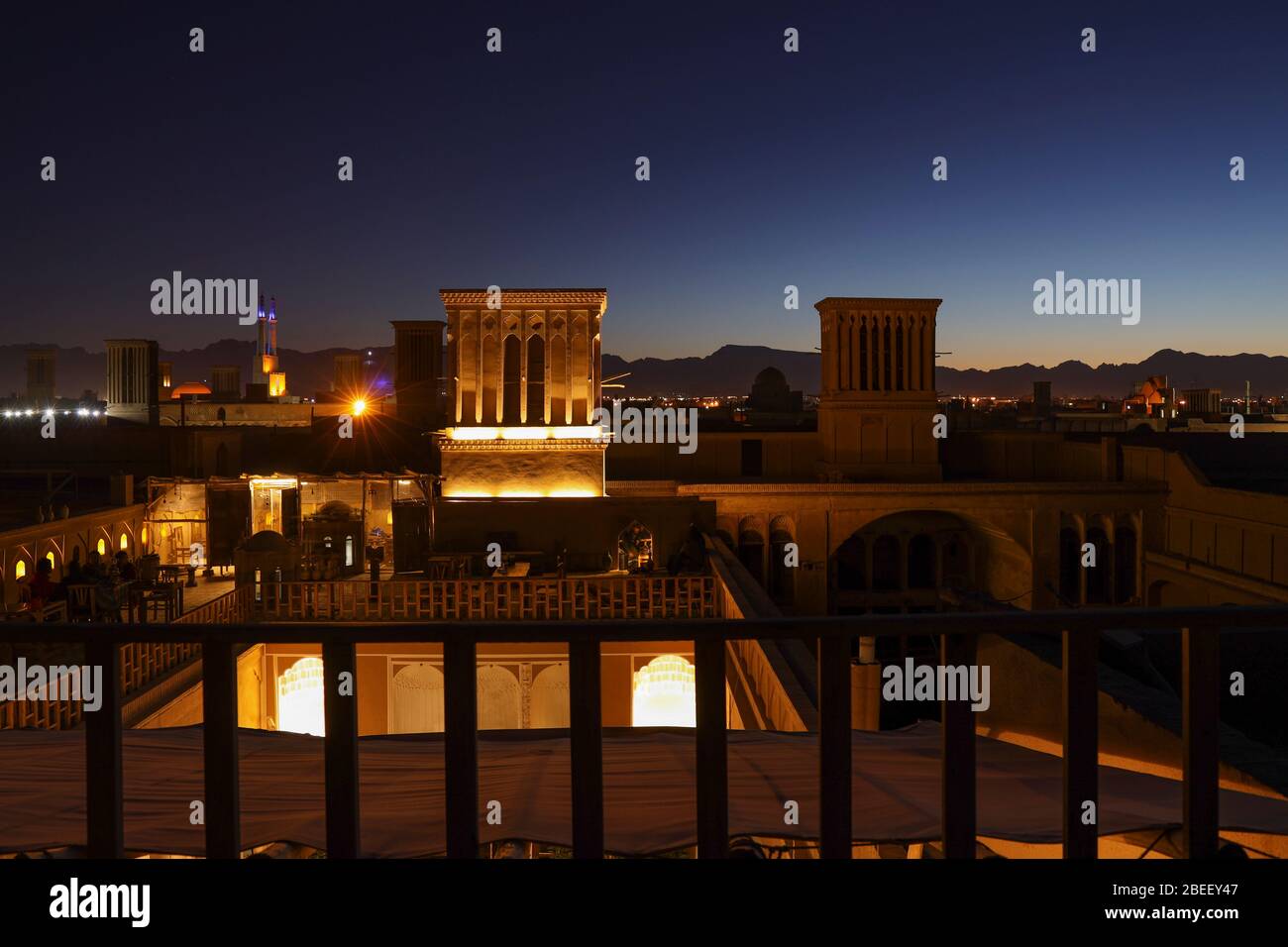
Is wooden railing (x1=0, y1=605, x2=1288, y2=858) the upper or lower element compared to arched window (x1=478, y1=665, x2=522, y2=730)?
upper

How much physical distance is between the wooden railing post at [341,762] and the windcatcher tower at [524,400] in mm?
20497

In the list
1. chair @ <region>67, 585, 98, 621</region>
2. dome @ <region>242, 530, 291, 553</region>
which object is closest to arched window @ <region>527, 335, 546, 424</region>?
dome @ <region>242, 530, 291, 553</region>

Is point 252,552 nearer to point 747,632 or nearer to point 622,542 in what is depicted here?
point 622,542

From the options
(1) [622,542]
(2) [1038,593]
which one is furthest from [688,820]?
(2) [1038,593]

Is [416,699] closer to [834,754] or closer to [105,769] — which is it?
[105,769]

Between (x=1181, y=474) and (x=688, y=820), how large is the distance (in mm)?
28356

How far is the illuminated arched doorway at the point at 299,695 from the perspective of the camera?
14.5 m

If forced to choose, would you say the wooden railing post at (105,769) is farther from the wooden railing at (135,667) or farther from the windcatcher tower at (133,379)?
the windcatcher tower at (133,379)

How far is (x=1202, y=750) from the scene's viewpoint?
8.53 ft

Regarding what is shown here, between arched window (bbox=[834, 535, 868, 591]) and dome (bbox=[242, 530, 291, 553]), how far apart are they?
742 inches

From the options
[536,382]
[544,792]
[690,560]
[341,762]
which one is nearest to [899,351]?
[536,382]

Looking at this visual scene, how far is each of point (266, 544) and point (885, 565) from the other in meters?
20.7

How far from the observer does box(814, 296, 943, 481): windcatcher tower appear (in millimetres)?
30547

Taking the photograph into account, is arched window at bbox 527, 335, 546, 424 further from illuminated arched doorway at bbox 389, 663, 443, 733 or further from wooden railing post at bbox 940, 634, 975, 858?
wooden railing post at bbox 940, 634, 975, 858
